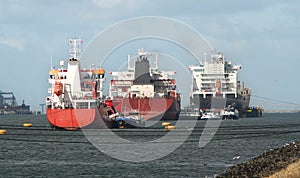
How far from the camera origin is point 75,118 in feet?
282

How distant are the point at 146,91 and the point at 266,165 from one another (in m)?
88.0

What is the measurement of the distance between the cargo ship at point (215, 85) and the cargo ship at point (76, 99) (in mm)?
64842

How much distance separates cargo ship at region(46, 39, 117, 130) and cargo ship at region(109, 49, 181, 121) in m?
24.4

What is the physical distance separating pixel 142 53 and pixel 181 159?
292 ft

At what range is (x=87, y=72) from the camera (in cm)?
9438

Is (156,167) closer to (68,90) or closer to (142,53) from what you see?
(68,90)

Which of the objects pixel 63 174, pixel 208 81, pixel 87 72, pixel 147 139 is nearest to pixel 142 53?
pixel 208 81

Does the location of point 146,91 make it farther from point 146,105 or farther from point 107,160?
point 107,160

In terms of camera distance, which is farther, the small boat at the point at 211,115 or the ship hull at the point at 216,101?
the ship hull at the point at 216,101

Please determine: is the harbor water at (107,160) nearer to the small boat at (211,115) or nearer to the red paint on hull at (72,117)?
the red paint on hull at (72,117)

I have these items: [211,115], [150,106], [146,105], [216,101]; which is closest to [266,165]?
[146,105]

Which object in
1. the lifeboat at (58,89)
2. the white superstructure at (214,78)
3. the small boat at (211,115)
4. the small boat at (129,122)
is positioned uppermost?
the white superstructure at (214,78)

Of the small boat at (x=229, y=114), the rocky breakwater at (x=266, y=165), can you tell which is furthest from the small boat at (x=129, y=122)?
the rocky breakwater at (x=266, y=165)

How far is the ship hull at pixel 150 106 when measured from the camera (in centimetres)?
12161
